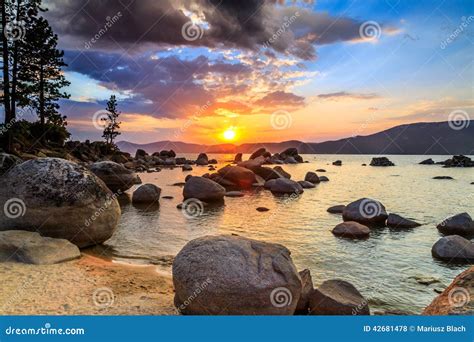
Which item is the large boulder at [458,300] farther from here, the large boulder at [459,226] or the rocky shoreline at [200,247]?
the large boulder at [459,226]

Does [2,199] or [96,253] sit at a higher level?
[2,199]

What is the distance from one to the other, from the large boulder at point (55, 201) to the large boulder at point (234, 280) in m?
5.66

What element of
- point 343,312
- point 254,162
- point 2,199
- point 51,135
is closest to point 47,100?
point 51,135

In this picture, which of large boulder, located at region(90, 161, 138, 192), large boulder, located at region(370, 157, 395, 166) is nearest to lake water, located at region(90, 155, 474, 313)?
large boulder, located at region(90, 161, 138, 192)

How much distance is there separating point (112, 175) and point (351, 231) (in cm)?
1889

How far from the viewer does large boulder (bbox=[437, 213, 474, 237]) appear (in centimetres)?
1516

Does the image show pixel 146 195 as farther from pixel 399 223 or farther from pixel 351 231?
pixel 399 223

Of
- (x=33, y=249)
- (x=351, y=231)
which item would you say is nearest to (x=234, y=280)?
(x=33, y=249)

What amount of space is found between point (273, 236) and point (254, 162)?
26.3 m

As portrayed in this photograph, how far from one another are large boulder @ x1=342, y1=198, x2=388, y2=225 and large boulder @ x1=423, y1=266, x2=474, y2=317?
11252 mm

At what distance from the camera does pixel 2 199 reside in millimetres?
10367

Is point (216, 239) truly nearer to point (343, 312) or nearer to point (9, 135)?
point (343, 312)

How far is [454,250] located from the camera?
11.8 meters

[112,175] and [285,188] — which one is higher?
[285,188]
